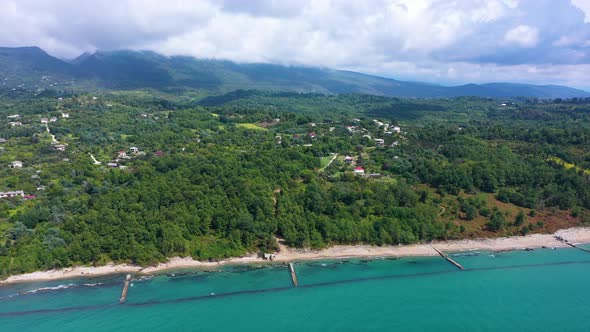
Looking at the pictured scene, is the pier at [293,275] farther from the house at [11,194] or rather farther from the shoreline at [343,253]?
the house at [11,194]

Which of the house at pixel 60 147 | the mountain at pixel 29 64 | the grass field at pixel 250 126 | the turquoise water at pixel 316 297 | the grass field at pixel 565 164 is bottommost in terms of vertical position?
the turquoise water at pixel 316 297

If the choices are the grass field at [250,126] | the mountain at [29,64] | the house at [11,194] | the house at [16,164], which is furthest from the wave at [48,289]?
the mountain at [29,64]

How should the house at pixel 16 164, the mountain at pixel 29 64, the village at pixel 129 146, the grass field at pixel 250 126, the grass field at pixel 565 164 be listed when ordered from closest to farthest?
the house at pixel 16 164 → the village at pixel 129 146 → the grass field at pixel 565 164 → the grass field at pixel 250 126 → the mountain at pixel 29 64

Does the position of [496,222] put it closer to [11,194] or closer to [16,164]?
[11,194]

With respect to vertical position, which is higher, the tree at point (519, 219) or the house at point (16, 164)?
the house at point (16, 164)

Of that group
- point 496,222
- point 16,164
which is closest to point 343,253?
point 496,222
